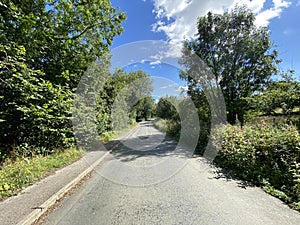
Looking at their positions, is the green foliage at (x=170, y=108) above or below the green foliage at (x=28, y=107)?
above

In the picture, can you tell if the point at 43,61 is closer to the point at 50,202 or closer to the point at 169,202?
the point at 50,202

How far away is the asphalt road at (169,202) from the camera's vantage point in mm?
2641

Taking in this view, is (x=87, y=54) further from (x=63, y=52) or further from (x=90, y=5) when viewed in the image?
(x=90, y=5)

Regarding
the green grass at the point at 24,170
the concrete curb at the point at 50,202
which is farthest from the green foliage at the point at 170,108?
the concrete curb at the point at 50,202

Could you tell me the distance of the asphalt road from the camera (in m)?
2.64

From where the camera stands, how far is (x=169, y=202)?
320 cm

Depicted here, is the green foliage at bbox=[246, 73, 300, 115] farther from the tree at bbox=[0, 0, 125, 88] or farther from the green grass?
the green grass

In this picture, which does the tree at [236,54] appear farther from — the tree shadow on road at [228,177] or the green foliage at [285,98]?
the tree shadow on road at [228,177]

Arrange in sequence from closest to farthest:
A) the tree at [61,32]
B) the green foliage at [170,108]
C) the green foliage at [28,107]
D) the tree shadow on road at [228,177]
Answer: the tree shadow on road at [228,177] < the green foliage at [28,107] < the tree at [61,32] < the green foliage at [170,108]

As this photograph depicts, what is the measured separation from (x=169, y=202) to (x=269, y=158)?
3.24 m

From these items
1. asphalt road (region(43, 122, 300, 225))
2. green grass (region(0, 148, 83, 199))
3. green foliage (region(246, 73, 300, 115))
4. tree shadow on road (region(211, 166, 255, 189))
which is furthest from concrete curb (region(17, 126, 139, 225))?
green foliage (region(246, 73, 300, 115))

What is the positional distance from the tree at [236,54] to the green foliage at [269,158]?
6036 millimetres

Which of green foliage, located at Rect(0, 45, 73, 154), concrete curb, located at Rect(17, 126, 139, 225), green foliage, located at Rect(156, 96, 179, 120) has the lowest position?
concrete curb, located at Rect(17, 126, 139, 225)

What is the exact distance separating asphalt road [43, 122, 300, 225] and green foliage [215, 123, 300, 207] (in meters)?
0.44
